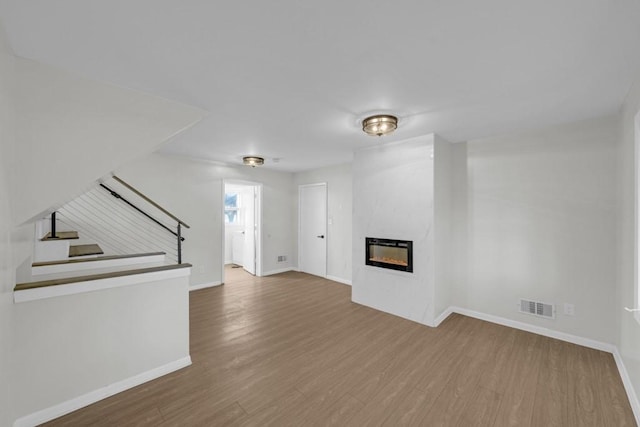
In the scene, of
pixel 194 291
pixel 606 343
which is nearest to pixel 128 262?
pixel 194 291

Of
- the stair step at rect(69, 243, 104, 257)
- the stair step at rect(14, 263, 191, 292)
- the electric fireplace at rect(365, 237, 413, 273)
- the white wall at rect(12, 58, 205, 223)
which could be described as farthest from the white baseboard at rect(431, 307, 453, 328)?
the stair step at rect(69, 243, 104, 257)

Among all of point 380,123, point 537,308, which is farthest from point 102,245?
point 537,308

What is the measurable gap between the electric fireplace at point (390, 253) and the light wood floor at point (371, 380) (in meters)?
0.74

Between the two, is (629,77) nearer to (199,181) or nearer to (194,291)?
(199,181)

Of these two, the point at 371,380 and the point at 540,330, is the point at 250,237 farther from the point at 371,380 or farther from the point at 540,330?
the point at 540,330

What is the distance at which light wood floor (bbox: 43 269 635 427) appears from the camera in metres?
1.80

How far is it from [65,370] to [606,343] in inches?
194

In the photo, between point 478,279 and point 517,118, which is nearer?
point 517,118

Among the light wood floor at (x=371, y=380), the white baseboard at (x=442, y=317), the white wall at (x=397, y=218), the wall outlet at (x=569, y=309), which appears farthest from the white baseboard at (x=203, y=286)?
the wall outlet at (x=569, y=309)

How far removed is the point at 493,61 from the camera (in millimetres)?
1666

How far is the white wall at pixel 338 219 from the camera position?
5.15 meters

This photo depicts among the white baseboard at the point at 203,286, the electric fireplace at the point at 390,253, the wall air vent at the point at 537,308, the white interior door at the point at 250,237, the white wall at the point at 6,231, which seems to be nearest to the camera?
the white wall at the point at 6,231

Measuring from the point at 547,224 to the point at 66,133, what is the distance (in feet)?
15.3

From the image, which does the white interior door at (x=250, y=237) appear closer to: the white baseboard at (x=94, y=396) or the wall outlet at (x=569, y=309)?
the white baseboard at (x=94, y=396)
